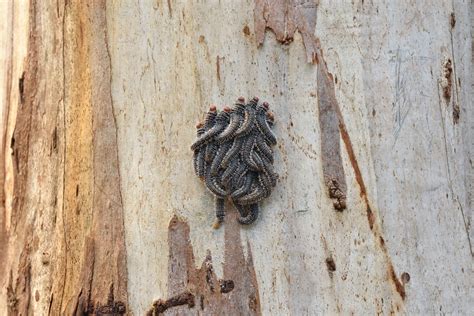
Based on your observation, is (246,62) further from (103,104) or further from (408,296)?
(408,296)

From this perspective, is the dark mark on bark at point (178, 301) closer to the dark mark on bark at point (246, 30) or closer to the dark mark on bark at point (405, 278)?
the dark mark on bark at point (405, 278)

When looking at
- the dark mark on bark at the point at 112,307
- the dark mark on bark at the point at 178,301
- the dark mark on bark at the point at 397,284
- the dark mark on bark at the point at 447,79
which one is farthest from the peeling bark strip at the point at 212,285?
the dark mark on bark at the point at 447,79

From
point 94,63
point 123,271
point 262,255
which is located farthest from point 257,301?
point 94,63

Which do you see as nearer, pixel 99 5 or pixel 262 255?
pixel 262 255

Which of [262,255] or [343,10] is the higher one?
[343,10]

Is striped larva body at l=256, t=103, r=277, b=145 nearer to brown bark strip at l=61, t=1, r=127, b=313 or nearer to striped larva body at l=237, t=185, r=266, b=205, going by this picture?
striped larva body at l=237, t=185, r=266, b=205

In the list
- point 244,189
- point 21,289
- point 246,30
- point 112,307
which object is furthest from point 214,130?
point 21,289
